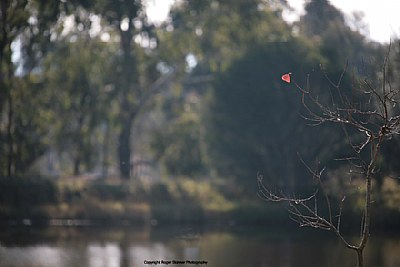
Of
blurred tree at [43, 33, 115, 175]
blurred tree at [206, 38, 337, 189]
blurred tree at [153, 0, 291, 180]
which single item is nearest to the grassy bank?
blurred tree at [206, 38, 337, 189]

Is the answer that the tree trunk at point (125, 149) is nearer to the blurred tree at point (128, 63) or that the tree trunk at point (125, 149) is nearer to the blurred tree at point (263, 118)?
the blurred tree at point (128, 63)

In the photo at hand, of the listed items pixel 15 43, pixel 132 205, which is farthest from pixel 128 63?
pixel 132 205

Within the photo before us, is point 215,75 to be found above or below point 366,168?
above

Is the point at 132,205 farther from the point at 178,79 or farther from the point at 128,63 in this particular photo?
the point at 178,79

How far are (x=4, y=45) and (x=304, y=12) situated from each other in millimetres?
16722

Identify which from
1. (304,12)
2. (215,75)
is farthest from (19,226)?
(304,12)

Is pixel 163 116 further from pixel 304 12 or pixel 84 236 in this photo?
pixel 84 236

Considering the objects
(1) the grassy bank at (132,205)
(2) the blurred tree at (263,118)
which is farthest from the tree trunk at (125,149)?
(2) the blurred tree at (263,118)

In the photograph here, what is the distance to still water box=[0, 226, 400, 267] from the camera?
24.0 m

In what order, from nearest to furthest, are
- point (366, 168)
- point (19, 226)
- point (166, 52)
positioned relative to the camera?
point (366, 168), point (19, 226), point (166, 52)

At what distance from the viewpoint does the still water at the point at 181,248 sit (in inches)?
944

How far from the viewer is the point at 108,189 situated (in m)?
39.7

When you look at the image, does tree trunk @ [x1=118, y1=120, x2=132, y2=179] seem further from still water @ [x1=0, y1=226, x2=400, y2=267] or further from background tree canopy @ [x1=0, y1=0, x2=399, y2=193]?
still water @ [x1=0, y1=226, x2=400, y2=267]

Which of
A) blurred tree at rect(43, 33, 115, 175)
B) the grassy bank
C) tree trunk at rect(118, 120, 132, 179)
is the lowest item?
the grassy bank
